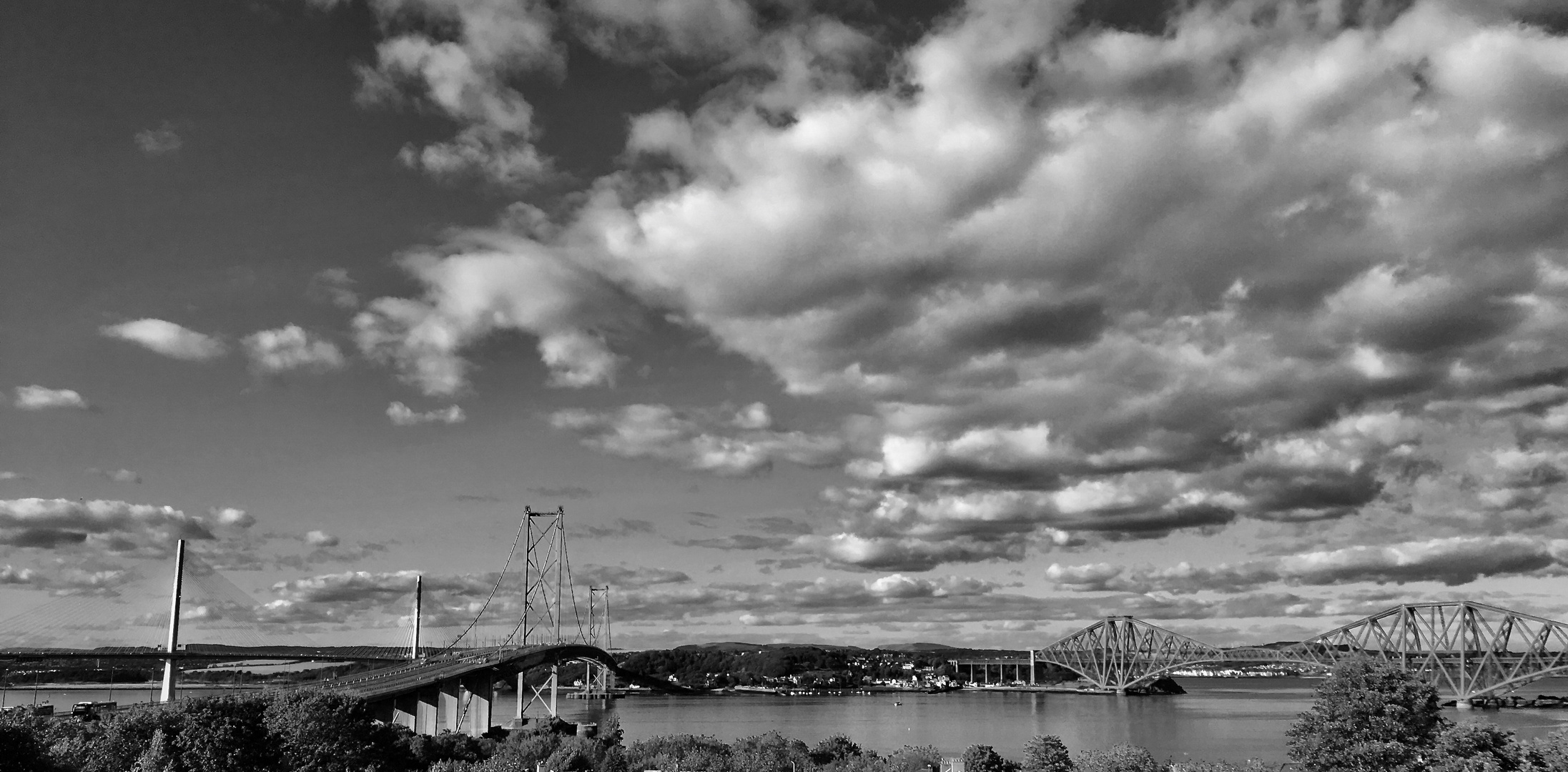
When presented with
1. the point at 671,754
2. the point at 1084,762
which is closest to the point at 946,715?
the point at 671,754

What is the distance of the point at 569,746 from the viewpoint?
56031 mm

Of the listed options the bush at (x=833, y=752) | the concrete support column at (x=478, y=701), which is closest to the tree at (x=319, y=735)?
the bush at (x=833, y=752)

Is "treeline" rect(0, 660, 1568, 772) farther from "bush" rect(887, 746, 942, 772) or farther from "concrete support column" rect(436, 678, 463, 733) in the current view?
"concrete support column" rect(436, 678, 463, 733)

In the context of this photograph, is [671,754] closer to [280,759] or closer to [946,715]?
[280,759]

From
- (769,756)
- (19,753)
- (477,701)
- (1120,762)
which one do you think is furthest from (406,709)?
(1120,762)

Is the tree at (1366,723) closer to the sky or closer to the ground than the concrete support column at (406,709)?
closer to the sky

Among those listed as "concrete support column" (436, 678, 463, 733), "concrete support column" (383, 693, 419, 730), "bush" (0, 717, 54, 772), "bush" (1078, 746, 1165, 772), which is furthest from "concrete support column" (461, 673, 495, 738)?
"bush" (1078, 746, 1165, 772)

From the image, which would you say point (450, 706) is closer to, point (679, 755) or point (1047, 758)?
point (679, 755)

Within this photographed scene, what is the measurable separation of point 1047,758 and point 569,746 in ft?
85.7

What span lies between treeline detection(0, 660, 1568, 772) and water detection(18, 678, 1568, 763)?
32.3 m

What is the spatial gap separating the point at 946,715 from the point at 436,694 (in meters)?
87.7

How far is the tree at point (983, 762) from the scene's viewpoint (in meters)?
50.6

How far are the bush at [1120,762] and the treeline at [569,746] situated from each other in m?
0.09

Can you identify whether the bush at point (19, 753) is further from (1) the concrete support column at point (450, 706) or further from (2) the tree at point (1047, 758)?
(1) the concrete support column at point (450, 706)
